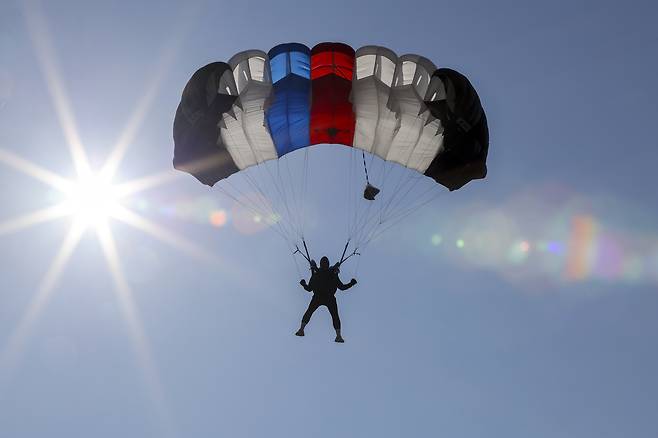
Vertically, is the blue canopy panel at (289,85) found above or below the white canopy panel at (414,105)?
above

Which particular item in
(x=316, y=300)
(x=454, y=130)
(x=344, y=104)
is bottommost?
(x=316, y=300)

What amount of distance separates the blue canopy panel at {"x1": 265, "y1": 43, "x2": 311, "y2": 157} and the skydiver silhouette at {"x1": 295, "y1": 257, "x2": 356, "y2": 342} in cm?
342

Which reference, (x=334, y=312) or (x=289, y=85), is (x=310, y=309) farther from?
(x=289, y=85)

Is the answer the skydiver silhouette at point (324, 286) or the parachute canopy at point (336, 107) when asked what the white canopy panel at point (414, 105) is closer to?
the parachute canopy at point (336, 107)

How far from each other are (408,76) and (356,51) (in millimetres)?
1304

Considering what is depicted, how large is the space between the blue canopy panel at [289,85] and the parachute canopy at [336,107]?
0.9 inches

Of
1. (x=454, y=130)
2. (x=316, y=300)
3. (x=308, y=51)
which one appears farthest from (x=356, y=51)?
(x=316, y=300)

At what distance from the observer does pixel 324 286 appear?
20641mm

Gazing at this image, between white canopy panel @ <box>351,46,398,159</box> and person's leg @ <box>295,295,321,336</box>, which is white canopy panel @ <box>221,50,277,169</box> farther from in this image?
person's leg @ <box>295,295,321,336</box>

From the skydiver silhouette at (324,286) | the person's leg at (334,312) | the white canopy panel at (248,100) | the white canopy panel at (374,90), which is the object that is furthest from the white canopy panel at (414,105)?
the person's leg at (334,312)

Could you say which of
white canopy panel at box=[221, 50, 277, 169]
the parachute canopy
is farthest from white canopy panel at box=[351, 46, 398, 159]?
white canopy panel at box=[221, 50, 277, 169]

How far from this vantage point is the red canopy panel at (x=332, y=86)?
21047 millimetres

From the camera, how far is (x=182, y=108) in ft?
69.2

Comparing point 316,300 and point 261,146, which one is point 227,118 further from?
point 316,300
